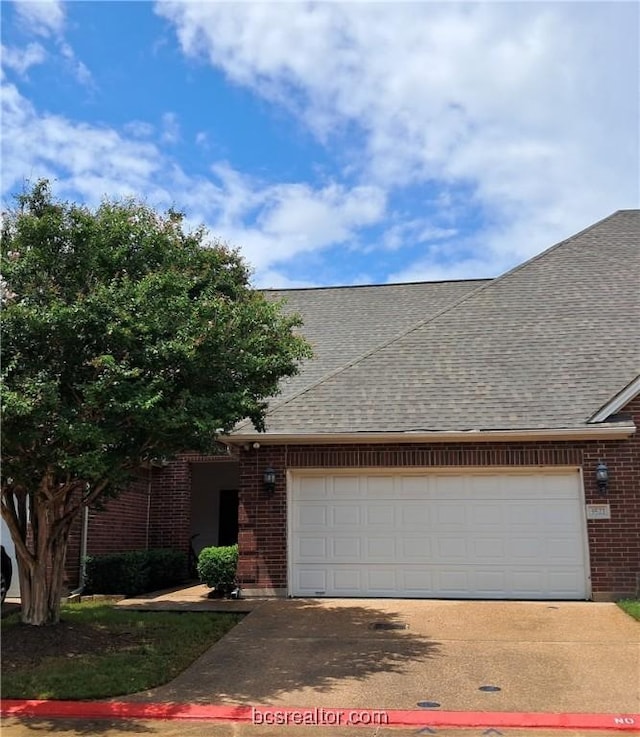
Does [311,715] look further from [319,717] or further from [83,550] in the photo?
[83,550]

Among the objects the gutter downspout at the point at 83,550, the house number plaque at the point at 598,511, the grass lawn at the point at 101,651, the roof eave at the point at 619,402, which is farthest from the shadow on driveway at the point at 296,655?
the roof eave at the point at 619,402

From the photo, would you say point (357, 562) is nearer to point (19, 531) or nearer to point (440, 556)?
point (440, 556)

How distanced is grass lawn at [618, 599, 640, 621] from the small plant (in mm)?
6153

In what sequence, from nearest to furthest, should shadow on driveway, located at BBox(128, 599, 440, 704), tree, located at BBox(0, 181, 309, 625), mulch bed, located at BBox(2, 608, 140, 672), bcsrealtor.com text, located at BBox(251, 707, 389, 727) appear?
1. bcsrealtor.com text, located at BBox(251, 707, 389, 727)
2. shadow on driveway, located at BBox(128, 599, 440, 704)
3. tree, located at BBox(0, 181, 309, 625)
4. mulch bed, located at BBox(2, 608, 140, 672)

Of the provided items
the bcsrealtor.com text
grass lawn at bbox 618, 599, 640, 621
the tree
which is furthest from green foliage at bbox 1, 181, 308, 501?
grass lawn at bbox 618, 599, 640, 621

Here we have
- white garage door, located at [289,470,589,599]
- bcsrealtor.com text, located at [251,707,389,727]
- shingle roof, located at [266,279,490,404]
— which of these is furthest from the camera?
shingle roof, located at [266,279,490,404]

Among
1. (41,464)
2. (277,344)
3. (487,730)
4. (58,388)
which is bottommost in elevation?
(487,730)

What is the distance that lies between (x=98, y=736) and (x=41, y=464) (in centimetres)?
303

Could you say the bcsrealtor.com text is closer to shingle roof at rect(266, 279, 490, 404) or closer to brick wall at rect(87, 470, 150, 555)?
brick wall at rect(87, 470, 150, 555)

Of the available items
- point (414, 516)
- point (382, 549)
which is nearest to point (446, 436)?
point (414, 516)

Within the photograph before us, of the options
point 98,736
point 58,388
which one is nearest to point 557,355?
point 58,388

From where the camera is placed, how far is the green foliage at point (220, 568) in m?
12.7

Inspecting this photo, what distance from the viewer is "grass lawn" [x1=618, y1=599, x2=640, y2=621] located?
10348 millimetres

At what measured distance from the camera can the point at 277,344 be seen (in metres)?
9.39
